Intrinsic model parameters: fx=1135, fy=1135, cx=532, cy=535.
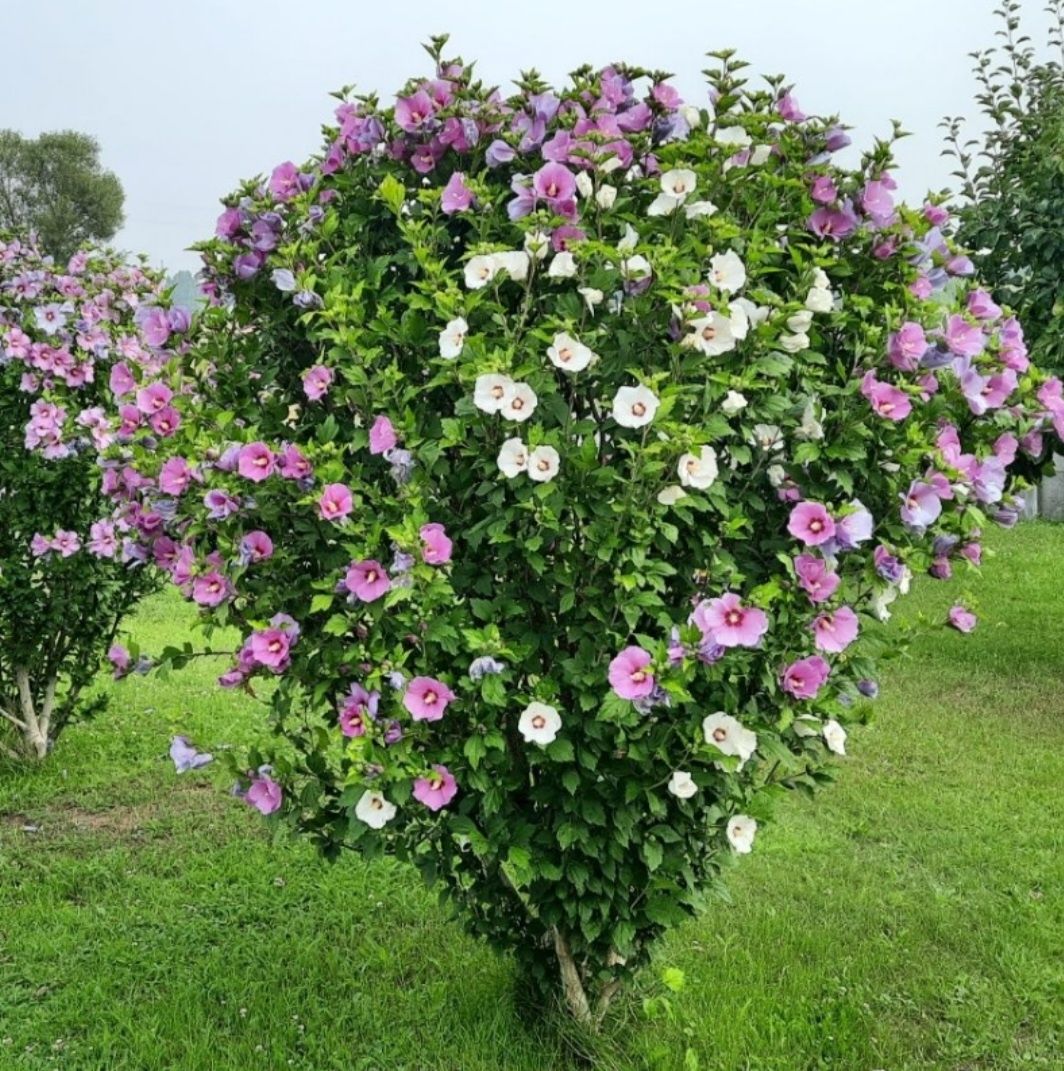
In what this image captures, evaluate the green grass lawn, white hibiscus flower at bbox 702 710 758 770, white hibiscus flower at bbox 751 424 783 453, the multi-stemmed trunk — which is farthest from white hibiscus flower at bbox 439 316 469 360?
the multi-stemmed trunk

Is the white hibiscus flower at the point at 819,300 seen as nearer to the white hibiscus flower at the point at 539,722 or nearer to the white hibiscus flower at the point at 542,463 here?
the white hibiscus flower at the point at 542,463

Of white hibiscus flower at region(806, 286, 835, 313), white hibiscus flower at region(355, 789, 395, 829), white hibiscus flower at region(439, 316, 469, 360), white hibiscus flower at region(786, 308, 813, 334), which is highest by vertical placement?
white hibiscus flower at region(806, 286, 835, 313)

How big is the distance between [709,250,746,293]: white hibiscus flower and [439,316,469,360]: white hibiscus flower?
493 millimetres

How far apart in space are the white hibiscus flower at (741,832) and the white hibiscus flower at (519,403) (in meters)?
1.00

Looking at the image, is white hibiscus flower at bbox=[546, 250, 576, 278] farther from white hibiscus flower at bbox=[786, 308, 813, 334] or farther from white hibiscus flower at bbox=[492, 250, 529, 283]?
white hibiscus flower at bbox=[786, 308, 813, 334]

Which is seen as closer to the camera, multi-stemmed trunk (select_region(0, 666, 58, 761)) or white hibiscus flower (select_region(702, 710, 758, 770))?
white hibiscus flower (select_region(702, 710, 758, 770))

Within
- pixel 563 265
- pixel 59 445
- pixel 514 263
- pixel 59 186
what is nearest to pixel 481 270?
pixel 514 263

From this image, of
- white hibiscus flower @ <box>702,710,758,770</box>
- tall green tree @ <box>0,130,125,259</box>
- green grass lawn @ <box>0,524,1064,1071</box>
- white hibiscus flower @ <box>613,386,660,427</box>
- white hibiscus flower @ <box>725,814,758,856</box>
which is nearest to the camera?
white hibiscus flower @ <box>613,386,660,427</box>

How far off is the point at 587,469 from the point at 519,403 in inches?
7.4

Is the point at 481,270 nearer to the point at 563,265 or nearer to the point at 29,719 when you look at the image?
the point at 563,265

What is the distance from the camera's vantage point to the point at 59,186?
86.9ft

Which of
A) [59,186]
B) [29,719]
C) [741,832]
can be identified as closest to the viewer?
[741,832]

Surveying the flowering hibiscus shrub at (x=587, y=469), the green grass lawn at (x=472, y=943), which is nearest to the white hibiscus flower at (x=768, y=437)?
the flowering hibiscus shrub at (x=587, y=469)

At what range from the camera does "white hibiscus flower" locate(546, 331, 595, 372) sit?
7.00 feet
